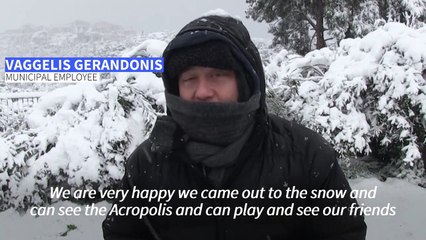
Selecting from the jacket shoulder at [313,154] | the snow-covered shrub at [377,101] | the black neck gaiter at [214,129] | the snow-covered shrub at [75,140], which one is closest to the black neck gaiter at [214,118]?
the black neck gaiter at [214,129]

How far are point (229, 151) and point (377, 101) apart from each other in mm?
2940

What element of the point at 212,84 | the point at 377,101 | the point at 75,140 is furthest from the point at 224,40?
the point at 377,101

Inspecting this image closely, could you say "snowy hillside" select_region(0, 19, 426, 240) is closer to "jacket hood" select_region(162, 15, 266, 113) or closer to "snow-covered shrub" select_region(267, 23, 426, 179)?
"snow-covered shrub" select_region(267, 23, 426, 179)

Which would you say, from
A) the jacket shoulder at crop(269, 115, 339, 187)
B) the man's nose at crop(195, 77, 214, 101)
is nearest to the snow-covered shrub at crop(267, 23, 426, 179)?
the jacket shoulder at crop(269, 115, 339, 187)

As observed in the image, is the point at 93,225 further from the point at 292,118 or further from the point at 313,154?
the point at 313,154

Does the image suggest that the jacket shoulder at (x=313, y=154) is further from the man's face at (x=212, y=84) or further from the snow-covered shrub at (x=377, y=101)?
the snow-covered shrub at (x=377, y=101)

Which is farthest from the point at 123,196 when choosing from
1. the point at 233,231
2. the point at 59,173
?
the point at 59,173

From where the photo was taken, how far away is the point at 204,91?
1.35 m

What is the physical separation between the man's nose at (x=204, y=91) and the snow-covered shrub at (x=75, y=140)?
229cm

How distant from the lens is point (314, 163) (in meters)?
1.41

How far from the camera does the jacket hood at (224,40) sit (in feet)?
4.33

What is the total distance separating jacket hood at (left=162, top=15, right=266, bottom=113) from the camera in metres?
1.32

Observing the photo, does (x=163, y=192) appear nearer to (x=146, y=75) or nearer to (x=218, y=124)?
(x=218, y=124)

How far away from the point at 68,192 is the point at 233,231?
2436 millimetres
